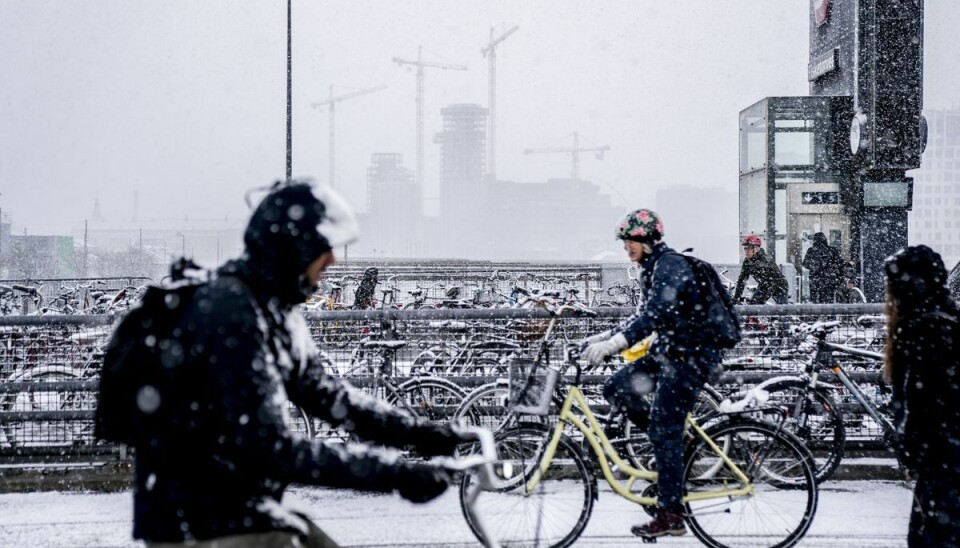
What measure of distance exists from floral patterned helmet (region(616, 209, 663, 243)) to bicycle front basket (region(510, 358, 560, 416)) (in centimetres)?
90

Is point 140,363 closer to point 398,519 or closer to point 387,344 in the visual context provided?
point 398,519

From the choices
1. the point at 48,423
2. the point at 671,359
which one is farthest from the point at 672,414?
the point at 48,423

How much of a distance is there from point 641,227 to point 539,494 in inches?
63.1

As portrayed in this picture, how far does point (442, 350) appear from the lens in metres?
8.69

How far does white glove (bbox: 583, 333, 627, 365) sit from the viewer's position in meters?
4.96

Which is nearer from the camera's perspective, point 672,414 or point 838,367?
point 672,414

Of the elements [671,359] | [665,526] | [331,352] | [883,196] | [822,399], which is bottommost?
[665,526]

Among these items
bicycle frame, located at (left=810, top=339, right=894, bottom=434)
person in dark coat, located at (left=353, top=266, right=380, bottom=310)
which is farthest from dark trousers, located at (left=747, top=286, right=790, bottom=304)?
person in dark coat, located at (left=353, top=266, right=380, bottom=310)

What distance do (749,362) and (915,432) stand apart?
4.68 m

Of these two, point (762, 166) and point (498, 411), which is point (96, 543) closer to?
point (498, 411)

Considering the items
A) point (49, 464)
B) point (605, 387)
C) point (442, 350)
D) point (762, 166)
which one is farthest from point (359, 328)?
point (762, 166)

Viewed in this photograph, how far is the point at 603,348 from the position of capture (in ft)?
16.4

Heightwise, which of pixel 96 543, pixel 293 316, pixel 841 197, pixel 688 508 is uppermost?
pixel 841 197

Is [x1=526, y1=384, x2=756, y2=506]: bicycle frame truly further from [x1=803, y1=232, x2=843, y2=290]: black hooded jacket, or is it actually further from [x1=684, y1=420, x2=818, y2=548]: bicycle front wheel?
[x1=803, y1=232, x2=843, y2=290]: black hooded jacket
